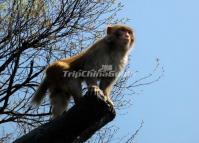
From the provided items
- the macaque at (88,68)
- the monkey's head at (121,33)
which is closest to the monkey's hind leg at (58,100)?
the macaque at (88,68)

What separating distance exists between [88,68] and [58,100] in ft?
2.79

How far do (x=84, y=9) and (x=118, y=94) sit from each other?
238cm

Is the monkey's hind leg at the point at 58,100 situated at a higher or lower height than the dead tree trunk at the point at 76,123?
lower

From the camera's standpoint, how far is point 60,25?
11523 mm

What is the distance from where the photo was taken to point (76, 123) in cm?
448

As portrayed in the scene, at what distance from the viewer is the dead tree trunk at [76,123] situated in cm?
448

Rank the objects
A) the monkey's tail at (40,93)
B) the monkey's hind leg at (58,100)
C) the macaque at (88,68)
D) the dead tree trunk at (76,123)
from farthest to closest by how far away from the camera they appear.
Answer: the monkey's tail at (40,93) < the monkey's hind leg at (58,100) < the macaque at (88,68) < the dead tree trunk at (76,123)

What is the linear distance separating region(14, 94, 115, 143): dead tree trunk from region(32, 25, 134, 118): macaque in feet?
8.36

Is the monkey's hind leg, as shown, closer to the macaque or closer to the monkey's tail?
the macaque

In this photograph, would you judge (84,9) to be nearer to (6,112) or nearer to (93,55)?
(6,112)

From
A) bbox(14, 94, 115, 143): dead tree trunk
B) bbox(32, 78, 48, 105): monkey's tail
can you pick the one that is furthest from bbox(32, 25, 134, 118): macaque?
bbox(14, 94, 115, 143): dead tree trunk

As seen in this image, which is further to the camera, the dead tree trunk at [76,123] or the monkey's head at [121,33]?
the monkey's head at [121,33]

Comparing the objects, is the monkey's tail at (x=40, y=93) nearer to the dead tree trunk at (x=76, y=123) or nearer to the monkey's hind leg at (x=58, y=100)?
the monkey's hind leg at (x=58, y=100)

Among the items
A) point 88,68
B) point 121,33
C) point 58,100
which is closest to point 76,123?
point 88,68
